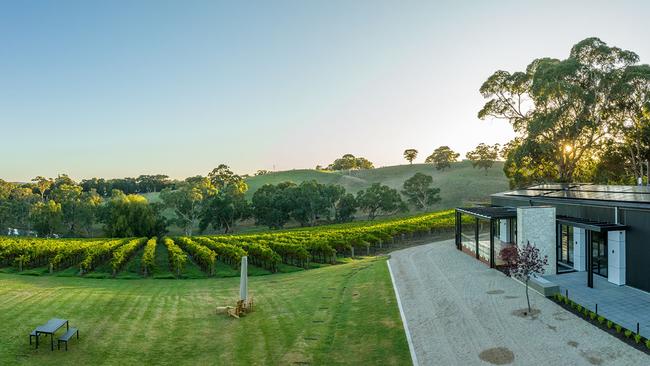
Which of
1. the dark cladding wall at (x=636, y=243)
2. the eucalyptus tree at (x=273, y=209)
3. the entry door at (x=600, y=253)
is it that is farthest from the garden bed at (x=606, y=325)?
the eucalyptus tree at (x=273, y=209)

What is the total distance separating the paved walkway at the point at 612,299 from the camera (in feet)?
43.7

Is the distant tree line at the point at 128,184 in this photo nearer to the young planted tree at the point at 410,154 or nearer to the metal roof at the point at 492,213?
the young planted tree at the point at 410,154

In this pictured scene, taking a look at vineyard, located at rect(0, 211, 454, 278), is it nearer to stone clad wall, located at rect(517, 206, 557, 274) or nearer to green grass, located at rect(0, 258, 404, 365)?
green grass, located at rect(0, 258, 404, 365)

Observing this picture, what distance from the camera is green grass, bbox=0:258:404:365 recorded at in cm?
1159

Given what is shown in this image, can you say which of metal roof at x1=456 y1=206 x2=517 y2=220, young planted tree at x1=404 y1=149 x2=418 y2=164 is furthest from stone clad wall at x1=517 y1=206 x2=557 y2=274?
young planted tree at x1=404 y1=149 x2=418 y2=164

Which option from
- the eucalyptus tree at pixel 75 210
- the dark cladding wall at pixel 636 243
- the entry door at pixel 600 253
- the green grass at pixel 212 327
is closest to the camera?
the green grass at pixel 212 327

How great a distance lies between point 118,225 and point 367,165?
140m

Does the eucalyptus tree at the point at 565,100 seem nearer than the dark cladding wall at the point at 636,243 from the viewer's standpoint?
No

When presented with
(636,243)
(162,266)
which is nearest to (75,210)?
(162,266)

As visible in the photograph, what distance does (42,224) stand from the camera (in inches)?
2717

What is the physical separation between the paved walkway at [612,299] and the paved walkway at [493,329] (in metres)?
1.21

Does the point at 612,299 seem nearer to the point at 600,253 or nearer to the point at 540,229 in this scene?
the point at 600,253

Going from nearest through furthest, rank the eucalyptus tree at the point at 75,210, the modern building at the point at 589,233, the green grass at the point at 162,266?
the modern building at the point at 589,233 → the green grass at the point at 162,266 → the eucalyptus tree at the point at 75,210

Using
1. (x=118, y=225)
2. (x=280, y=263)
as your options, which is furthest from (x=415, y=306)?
(x=118, y=225)
